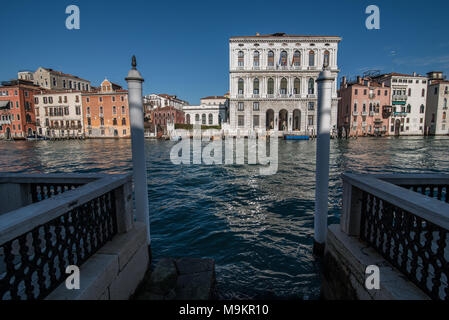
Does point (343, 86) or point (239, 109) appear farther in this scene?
point (343, 86)

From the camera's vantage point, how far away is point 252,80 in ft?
134

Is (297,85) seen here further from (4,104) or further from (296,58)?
(4,104)

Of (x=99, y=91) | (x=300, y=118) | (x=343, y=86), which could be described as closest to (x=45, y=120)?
(x=99, y=91)

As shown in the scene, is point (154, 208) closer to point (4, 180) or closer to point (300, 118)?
point (4, 180)

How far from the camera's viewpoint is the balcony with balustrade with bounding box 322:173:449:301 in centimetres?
162

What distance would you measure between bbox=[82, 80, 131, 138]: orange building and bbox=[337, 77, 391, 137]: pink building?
40.4 meters

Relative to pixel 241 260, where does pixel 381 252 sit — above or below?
above

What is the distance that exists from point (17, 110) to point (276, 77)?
47399 mm

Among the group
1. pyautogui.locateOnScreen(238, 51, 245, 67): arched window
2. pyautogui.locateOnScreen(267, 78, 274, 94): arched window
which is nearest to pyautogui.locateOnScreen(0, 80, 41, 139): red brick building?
pyautogui.locateOnScreen(238, 51, 245, 67): arched window

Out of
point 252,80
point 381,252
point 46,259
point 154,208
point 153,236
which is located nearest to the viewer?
point 46,259

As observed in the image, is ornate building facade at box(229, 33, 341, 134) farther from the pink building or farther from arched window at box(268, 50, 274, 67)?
the pink building

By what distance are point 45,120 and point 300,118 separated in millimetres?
48160

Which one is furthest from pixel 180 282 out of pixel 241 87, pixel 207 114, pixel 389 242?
pixel 207 114
